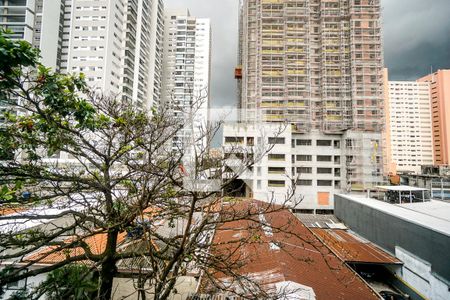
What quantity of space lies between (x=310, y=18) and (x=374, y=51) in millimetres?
8450

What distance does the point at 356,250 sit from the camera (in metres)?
11.5

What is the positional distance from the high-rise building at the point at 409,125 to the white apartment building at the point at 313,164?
48.8 m

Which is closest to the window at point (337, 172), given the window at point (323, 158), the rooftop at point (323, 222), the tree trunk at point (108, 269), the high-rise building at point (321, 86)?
the high-rise building at point (321, 86)

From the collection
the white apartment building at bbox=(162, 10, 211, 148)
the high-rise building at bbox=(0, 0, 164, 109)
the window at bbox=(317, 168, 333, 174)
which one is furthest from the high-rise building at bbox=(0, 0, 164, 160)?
the window at bbox=(317, 168, 333, 174)

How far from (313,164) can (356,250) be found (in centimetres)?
1465

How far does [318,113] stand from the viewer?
2714 centimetres

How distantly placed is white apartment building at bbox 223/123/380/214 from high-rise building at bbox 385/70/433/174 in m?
48.8

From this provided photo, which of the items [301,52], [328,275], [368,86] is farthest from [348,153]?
[328,275]

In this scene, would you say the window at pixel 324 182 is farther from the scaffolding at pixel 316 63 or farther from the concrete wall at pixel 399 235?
the concrete wall at pixel 399 235

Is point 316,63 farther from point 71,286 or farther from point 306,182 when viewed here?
point 71,286

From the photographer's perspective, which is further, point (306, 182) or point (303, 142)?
point (303, 142)

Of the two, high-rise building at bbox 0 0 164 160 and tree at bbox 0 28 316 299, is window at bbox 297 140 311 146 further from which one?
tree at bbox 0 28 316 299

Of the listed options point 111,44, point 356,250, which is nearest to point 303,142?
point 356,250

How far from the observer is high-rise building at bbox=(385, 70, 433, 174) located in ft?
206
